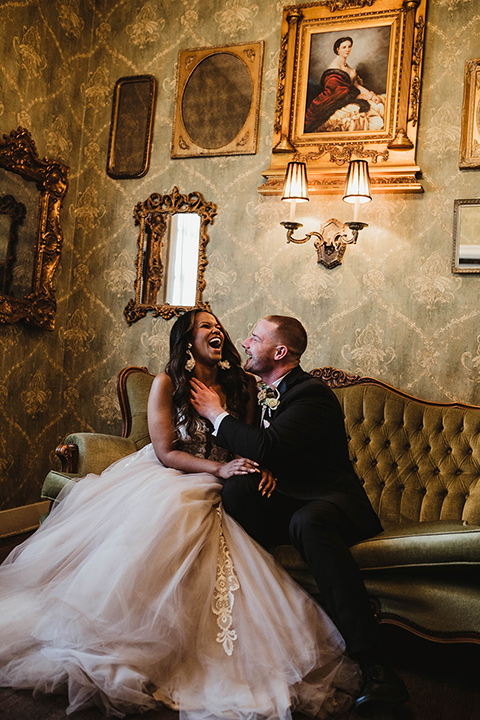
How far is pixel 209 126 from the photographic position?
425cm

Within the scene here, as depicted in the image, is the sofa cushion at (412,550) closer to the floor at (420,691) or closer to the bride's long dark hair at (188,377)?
the floor at (420,691)

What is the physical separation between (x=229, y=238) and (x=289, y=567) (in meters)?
2.26

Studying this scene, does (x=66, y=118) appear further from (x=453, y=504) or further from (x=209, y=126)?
(x=453, y=504)

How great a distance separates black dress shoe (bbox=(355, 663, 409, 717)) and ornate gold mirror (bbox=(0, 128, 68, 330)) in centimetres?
292

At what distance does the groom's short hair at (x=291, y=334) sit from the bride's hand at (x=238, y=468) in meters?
0.51

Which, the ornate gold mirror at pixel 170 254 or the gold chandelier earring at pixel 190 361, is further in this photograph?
the ornate gold mirror at pixel 170 254

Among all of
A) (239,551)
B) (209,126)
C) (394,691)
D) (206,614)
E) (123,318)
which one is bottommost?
(394,691)

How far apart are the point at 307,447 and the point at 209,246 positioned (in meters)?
2.03

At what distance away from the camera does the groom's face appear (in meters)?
2.77

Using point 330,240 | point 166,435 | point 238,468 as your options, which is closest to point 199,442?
point 166,435

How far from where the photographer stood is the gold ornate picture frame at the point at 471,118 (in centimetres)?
362

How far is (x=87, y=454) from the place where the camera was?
3279 mm

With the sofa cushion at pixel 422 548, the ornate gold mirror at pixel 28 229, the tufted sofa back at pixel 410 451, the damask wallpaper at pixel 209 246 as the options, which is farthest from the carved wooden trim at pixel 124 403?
→ the sofa cushion at pixel 422 548

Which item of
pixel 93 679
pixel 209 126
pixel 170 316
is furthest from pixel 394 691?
pixel 209 126
